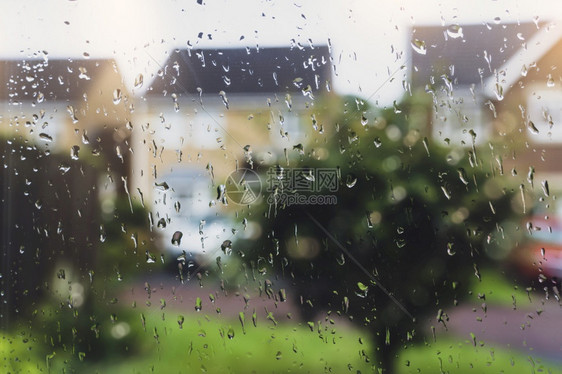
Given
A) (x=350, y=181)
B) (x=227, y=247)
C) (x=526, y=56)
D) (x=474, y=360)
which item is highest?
(x=526, y=56)

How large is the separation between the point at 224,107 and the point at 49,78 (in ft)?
1.34

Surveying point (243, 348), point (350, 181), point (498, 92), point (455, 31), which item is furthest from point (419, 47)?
point (243, 348)

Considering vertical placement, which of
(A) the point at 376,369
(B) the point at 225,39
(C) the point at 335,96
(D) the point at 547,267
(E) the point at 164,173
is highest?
(B) the point at 225,39

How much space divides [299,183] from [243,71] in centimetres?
27

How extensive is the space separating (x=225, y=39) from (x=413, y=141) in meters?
0.45

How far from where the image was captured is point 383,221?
89 centimetres

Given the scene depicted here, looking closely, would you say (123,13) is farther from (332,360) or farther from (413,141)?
(332,360)

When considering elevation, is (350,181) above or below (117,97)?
below

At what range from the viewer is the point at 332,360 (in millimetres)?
903

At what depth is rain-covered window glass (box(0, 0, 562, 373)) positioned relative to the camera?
86 cm

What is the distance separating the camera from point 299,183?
0.89m

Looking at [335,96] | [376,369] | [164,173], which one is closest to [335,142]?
[335,96]

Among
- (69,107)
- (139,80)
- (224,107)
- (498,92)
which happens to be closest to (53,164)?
(69,107)

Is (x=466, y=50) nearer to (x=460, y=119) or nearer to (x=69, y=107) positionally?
(x=460, y=119)
